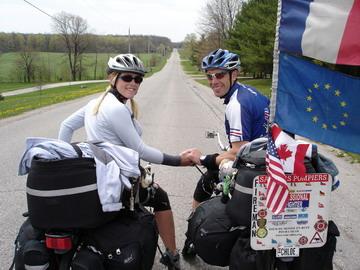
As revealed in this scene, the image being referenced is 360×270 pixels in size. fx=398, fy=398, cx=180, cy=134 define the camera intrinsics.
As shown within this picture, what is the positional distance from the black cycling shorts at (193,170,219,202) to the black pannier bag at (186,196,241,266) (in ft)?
2.72

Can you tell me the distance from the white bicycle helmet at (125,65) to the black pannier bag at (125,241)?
1.21 metres

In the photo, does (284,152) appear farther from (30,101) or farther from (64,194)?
(30,101)

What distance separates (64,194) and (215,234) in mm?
1008

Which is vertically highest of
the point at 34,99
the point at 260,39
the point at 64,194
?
the point at 260,39

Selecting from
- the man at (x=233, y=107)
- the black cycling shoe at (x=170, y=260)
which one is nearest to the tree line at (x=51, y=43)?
the man at (x=233, y=107)

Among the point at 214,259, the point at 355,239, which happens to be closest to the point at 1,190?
the point at 214,259

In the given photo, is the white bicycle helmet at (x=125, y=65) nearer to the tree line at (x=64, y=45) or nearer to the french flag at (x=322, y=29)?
the french flag at (x=322, y=29)

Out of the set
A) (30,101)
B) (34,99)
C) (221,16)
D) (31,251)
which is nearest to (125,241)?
(31,251)

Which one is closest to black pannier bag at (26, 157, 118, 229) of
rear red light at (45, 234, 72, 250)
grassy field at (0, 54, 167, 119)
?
rear red light at (45, 234, 72, 250)

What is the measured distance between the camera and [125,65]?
3.31m

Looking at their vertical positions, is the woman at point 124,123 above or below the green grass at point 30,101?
above

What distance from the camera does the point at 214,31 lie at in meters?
71.0

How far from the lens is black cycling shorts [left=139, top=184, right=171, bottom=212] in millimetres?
3268

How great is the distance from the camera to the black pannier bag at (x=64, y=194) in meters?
2.40
